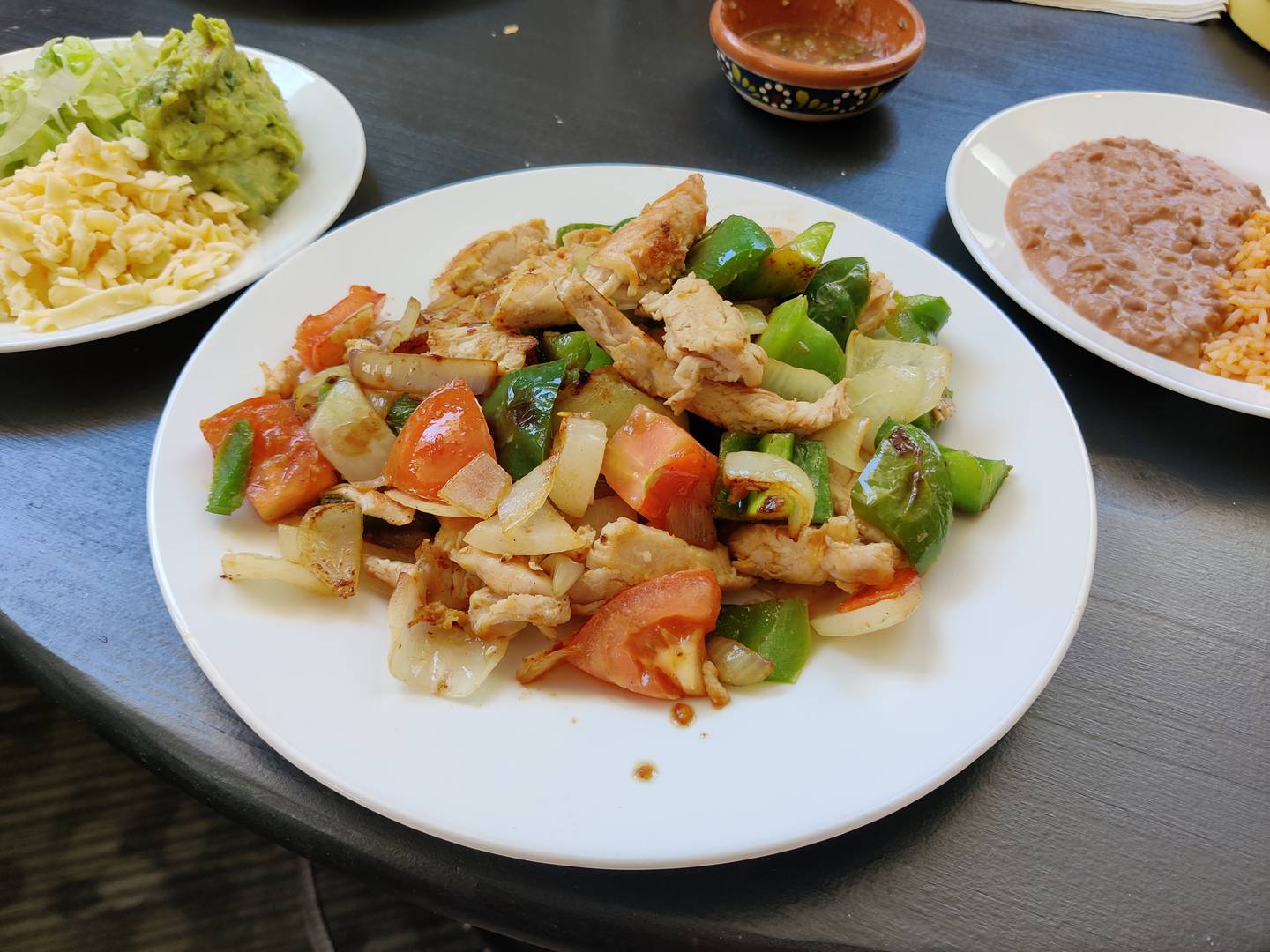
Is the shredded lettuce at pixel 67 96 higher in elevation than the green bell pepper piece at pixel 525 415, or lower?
higher

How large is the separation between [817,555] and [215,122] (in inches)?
85.9

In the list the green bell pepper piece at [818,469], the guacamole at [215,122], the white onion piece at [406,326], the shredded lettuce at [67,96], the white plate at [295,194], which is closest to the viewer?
the green bell pepper piece at [818,469]

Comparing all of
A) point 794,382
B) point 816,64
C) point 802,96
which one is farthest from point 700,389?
point 816,64

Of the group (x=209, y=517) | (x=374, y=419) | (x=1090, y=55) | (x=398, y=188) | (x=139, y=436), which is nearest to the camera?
(x=209, y=517)

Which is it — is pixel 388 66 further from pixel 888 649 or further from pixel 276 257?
pixel 888 649

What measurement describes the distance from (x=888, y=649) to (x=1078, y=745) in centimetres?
39

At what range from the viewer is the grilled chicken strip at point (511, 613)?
4.84 ft

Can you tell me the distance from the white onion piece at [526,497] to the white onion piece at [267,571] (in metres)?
0.34

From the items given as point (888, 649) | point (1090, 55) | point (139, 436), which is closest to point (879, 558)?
point (888, 649)

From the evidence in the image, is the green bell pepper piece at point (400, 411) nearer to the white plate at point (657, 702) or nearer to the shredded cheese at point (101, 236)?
the white plate at point (657, 702)

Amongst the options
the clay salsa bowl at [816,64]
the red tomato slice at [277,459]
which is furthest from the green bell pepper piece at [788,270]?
the clay salsa bowl at [816,64]

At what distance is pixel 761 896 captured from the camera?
129 centimetres

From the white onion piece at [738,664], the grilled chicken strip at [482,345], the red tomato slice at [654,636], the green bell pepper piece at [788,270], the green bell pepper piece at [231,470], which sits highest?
the green bell pepper piece at [788,270]

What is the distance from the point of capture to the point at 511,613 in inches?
58.1
